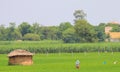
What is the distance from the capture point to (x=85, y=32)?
138625mm

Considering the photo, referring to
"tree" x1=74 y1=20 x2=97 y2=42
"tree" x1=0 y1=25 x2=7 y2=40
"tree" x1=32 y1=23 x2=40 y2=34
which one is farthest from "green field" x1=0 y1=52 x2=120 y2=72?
"tree" x1=32 y1=23 x2=40 y2=34

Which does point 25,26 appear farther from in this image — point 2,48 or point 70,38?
point 2,48

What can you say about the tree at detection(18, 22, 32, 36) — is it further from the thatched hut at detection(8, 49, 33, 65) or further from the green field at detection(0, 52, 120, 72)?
the thatched hut at detection(8, 49, 33, 65)

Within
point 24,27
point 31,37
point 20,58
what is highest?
point 24,27

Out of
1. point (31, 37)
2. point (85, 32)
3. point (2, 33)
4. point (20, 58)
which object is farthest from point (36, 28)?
point (20, 58)

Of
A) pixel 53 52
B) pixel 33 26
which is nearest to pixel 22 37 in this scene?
pixel 33 26

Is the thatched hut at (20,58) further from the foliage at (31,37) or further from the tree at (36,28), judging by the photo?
the tree at (36,28)

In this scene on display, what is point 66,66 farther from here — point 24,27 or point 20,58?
point 24,27

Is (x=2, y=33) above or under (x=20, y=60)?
above

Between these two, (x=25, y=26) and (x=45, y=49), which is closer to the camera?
(x=45, y=49)

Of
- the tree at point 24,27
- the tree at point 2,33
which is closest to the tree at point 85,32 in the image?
the tree at point 2,33

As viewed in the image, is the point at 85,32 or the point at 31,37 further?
the point at 31,37

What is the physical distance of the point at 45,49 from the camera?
343 feet

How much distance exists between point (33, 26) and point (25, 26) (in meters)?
3.77
